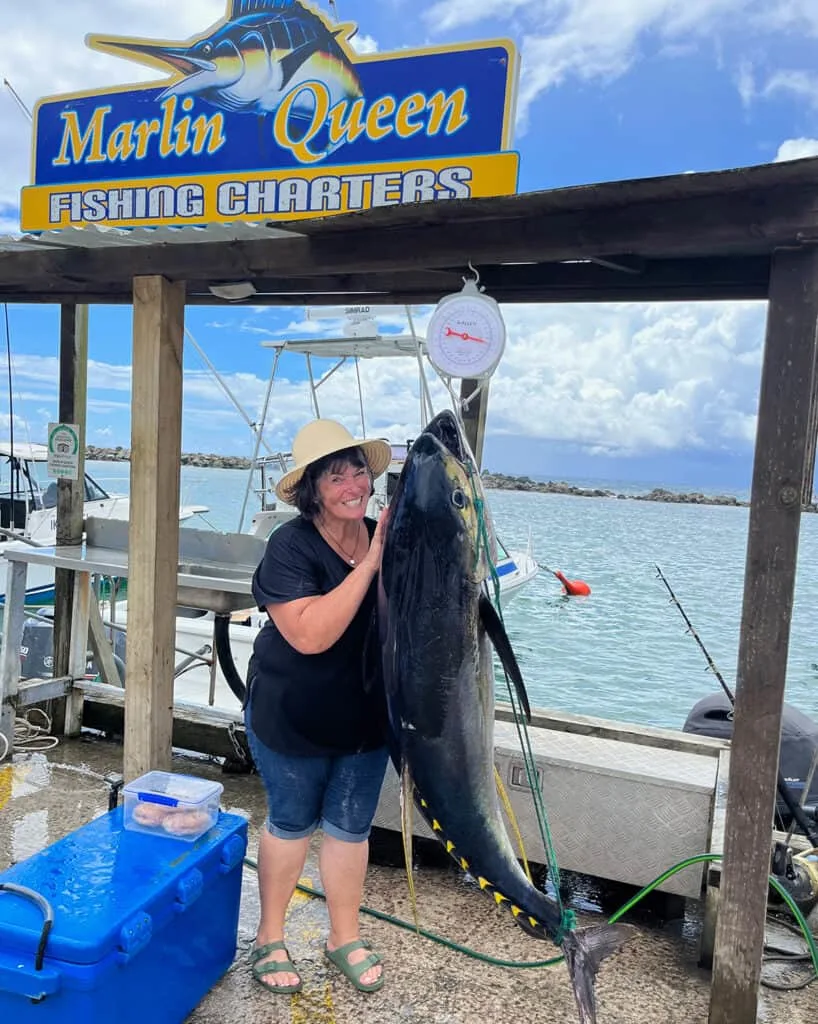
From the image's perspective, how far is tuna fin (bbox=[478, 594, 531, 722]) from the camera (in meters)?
2.01

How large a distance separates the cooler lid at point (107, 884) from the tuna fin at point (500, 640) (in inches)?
40.6

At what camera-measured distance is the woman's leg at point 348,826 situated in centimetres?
246

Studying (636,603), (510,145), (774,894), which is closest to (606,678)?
(636,603)

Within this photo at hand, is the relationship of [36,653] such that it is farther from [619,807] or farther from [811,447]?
[811,447]

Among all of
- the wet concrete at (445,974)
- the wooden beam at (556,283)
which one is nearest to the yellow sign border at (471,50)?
the wooden beam at (556,283)

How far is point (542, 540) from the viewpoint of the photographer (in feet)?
130

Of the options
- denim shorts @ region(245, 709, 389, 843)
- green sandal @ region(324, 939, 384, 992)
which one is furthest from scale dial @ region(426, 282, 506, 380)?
green sandal @ region(324, 939, 384, 992)

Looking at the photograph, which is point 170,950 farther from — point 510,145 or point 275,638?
point 510,145

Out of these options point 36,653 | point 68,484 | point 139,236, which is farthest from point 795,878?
point 36,653

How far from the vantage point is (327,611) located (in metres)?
2.16

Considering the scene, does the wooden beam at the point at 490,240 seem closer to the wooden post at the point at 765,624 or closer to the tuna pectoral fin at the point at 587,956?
the wooden post at the point at 765,624

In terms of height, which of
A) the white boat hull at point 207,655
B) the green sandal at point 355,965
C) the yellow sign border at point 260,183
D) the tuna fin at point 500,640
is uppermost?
the yellow sign border at point 260,183

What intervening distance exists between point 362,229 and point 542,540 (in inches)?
1492

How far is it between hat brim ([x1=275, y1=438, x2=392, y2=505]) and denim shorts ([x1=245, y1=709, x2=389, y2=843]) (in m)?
0.67
